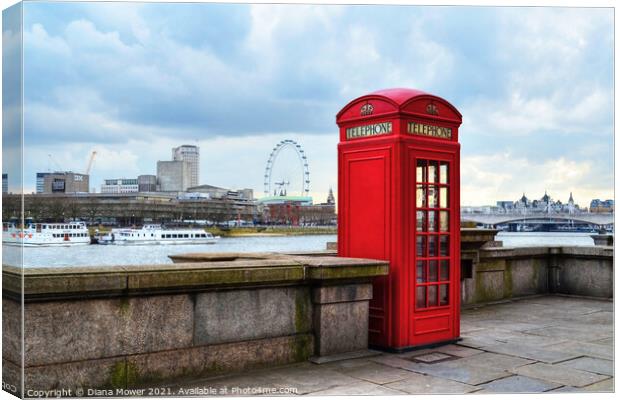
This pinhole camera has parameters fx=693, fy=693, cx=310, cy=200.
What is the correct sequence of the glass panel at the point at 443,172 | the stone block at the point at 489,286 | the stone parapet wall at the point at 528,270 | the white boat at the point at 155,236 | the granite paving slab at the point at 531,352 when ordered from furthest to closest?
the white boat at the point at 155,236
the stone block at the point at 489,286
the stone parapet wall at the point at 528,270
the glass panel at the point at 443,172
the granite paving slab at the point at 531,352

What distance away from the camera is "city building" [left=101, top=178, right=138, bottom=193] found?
4500 cm

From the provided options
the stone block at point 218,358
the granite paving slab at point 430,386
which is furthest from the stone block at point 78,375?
the granite paving slab at point 430,386

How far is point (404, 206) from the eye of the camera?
6.63 metres

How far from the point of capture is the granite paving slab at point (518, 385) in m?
5.45

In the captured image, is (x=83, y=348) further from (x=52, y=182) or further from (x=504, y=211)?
(x=504, y=211)

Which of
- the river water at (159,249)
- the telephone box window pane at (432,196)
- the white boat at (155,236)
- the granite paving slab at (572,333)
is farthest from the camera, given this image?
the white boat at (155,236)

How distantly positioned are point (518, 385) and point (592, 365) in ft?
3.87

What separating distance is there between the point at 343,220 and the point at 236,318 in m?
1.79

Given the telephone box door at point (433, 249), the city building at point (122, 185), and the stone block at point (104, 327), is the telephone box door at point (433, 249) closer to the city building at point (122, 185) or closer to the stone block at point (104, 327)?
the stone block at point (104, 327)

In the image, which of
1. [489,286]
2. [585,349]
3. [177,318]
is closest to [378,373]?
[177,318]

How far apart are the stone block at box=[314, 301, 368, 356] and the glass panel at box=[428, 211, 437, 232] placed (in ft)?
3.35

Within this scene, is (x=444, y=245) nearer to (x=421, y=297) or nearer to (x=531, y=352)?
(x=421, y=297)

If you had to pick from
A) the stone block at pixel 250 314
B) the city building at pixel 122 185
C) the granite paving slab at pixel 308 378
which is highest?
the city building at pixel 122 185

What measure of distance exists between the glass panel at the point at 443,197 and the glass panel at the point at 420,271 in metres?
0.64
